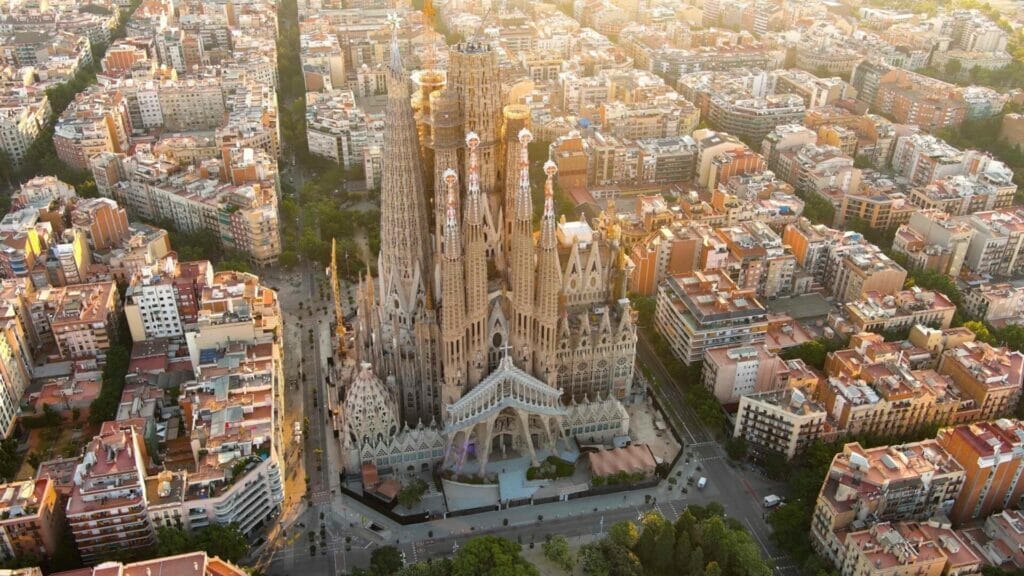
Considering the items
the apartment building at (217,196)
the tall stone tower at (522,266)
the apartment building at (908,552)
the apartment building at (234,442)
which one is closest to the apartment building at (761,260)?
the tall stone tower at (522,266)

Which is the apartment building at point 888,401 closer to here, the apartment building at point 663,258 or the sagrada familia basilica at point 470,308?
the sagrada familia basilica at point 470,308

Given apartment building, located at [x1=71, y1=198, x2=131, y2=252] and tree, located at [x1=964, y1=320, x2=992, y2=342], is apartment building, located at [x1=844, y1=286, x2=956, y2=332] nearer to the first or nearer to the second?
tree, located at [x1=964, y1=320, x2=992, y2=342]

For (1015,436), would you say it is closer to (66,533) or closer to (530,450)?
(530,450)

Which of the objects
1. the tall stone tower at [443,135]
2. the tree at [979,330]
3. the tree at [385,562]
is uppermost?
the tall stone tower at [443,135]

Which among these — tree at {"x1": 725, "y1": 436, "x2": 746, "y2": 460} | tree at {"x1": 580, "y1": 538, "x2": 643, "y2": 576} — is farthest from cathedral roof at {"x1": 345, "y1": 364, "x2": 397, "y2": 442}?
tree at {"x1": 725, "y1": 436, "x2": 746, "y2": 460}

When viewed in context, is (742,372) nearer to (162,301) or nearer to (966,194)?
(966,194)

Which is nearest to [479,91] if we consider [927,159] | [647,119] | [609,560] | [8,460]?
[609,560]
